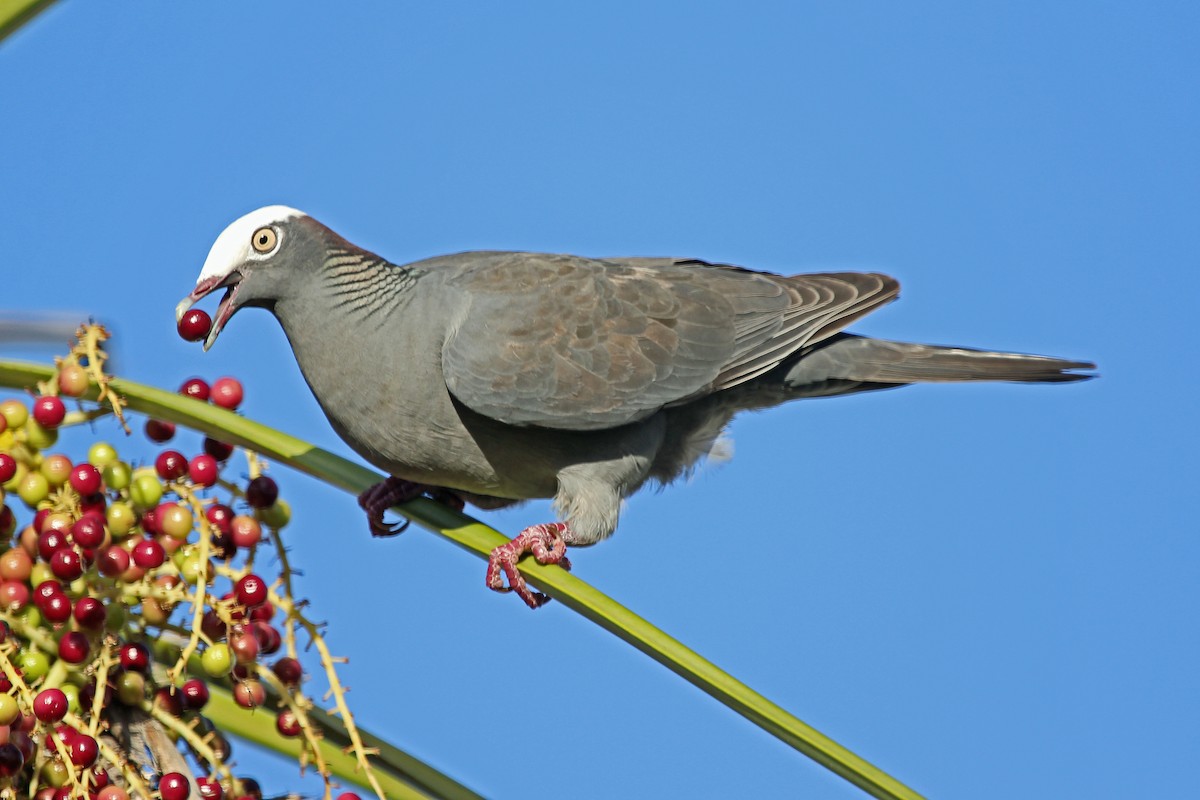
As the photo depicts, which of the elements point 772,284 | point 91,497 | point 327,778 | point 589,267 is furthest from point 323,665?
point 772,284

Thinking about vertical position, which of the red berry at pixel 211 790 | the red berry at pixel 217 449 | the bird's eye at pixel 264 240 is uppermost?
the bird's eye at pixel 264 240

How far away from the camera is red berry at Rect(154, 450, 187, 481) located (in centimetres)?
224

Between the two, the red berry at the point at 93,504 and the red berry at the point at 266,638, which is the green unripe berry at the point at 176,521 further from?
the red berry at the point at 266,638

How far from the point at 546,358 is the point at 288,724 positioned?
5.25 ft

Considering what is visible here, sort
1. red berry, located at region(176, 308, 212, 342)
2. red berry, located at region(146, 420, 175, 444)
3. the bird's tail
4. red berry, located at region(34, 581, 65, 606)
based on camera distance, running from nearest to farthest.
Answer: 1. red berry, located at region(34, 581, 65, 606)
2. red berry, located at region(146, 420, 175, 444)
3. red berry, located at region(176, 308, 212, 342)
4. the bird's tail

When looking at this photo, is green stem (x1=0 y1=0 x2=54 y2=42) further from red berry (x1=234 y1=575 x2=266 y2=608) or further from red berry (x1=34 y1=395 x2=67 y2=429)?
red berry (x1=234 y1=575 x2=266 y2=608)

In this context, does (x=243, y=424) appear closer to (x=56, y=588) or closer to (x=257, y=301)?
(x=56, y=588)

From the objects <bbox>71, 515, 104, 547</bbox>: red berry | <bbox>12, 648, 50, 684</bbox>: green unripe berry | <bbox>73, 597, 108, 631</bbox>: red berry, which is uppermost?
<bbox>71, 515, 104, 547</bbox>: red berry

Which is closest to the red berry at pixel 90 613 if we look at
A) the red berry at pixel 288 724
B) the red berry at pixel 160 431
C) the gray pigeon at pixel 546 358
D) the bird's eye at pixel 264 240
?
the red berry at pixel 288 724

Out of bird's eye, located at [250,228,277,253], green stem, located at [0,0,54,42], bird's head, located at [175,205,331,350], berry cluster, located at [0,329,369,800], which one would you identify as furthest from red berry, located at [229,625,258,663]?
bird's eye, located at [250,228,277,253]

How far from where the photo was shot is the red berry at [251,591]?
84.2 inches

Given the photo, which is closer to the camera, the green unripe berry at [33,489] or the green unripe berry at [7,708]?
the green unripe berry at [7,708]

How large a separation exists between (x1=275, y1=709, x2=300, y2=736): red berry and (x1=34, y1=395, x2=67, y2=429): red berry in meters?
0.68

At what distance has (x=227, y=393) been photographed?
2.50 meters
